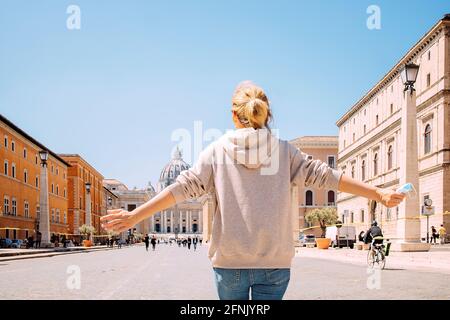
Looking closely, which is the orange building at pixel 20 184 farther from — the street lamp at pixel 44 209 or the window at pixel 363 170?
the window at pixel 363 170

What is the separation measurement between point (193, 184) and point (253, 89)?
55 cm

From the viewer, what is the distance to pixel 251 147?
117 inches

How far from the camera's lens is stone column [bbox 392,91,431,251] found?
83.9ft

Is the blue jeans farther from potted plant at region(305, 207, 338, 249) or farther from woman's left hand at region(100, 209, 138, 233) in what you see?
potted plant at region(305, 207, 338, 249)

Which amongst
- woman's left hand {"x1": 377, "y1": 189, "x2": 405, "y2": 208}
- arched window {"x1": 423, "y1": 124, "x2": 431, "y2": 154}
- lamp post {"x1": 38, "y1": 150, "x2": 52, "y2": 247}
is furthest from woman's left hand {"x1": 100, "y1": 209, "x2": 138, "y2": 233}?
lamp post {"x1": 38, "y1": 150, "x2": 52, "y2": 247}

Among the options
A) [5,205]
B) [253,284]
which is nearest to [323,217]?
[5,205]

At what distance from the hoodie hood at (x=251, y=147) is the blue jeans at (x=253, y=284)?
50 cm

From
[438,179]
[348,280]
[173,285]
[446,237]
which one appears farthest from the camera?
[438,179]

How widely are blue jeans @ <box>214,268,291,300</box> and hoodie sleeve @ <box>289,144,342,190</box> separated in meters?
0.50

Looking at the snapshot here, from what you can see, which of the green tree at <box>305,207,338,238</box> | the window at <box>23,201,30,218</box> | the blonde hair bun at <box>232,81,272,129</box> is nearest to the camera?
the blonde hair bun at <box>232,81,272,129</box>
